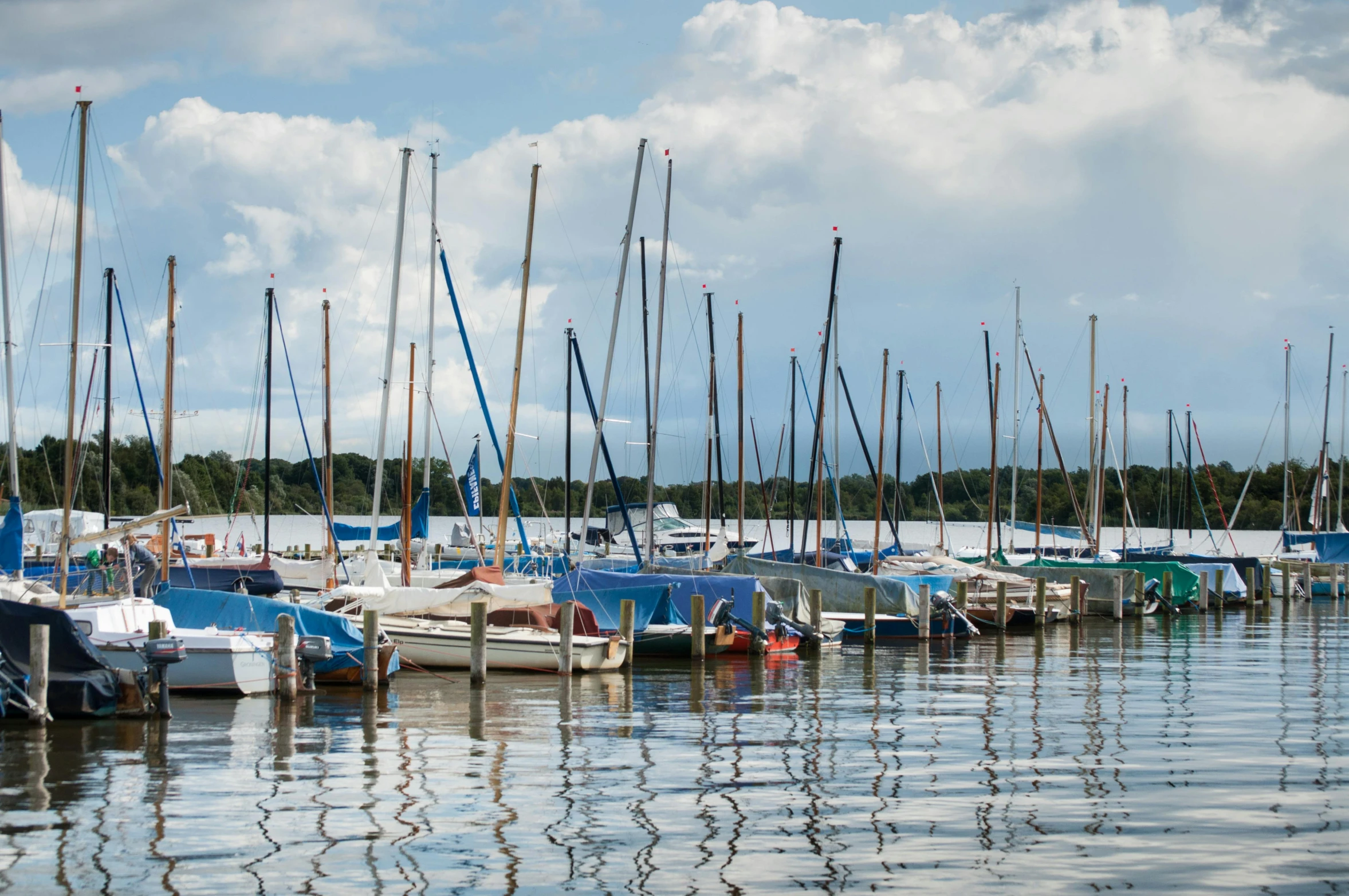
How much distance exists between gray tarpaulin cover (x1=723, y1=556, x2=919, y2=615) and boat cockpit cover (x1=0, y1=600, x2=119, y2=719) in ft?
78.2

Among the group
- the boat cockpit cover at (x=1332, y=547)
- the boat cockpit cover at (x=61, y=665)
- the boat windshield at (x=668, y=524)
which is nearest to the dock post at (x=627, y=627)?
the boat cockpit cover at (x=61, y=665)

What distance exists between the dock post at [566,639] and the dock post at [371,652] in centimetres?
→ 421

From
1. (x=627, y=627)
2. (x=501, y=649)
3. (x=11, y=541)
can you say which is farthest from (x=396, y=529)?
(x=11, y=541)

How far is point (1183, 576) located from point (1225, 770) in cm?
4044

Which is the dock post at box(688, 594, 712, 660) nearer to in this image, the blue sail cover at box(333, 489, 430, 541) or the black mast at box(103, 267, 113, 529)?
the blue sail cover at box(333, 489, 430, 541)

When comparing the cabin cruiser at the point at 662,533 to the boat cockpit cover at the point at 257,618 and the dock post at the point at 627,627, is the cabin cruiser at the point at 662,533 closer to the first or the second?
the dock post at the point at 627,627

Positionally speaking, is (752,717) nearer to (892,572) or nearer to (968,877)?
(968,877)

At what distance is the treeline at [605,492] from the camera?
93875mm

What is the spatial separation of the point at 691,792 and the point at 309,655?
11.9m

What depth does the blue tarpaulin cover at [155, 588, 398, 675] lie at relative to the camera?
25.9 metres

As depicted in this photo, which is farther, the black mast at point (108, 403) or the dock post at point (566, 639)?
the black mast at point (108, 403)

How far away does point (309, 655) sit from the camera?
81.1 feet

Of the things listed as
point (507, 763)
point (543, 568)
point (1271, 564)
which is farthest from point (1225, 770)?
point (1271, 564)

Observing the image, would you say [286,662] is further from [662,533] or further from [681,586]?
[662,533]
